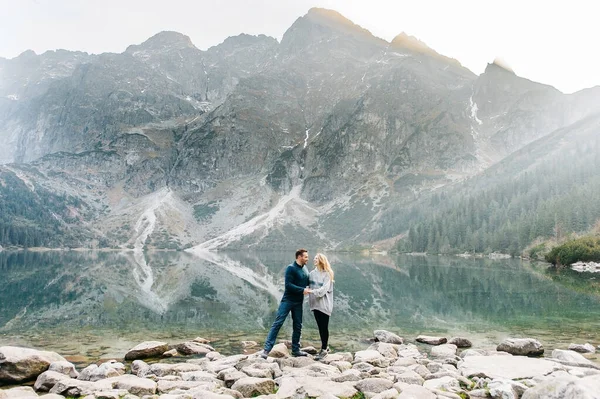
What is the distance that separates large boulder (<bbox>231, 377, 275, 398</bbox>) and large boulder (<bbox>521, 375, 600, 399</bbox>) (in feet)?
23.6

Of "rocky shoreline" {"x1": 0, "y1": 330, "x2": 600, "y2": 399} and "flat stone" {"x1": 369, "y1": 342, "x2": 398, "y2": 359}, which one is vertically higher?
"rocky shoreline" {"x1": 0, "y1": 330, "x2": 600, "y2": 399}

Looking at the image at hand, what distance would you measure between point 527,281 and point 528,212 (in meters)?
93.6

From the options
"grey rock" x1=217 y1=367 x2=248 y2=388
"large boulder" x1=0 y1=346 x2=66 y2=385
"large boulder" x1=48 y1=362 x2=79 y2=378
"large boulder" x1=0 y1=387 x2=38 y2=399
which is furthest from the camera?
"large boulder" x1=48 y1=362 x2=79 y2=378

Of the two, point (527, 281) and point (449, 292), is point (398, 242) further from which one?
point (449, 292)

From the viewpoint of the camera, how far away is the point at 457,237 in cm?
16325

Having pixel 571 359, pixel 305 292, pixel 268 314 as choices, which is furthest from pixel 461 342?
pixel 268 314

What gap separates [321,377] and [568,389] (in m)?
7.22

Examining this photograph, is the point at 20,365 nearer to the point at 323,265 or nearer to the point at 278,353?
the point at 278,353

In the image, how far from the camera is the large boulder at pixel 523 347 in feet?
65.6

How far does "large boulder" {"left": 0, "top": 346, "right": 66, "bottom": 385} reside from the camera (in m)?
15.9

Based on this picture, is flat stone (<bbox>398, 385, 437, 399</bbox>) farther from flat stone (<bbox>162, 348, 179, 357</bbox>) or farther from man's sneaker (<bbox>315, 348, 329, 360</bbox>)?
flat stone (<bbox>162, 348, 179, 357</bbox>)

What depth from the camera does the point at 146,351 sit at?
20.7 m

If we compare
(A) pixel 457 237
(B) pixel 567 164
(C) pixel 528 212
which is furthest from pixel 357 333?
(B) pixel 567 164

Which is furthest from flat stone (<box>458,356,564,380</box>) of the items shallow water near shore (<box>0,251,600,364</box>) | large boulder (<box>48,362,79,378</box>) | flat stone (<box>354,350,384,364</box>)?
large boulder (<box>48,362,79,378</box>)
